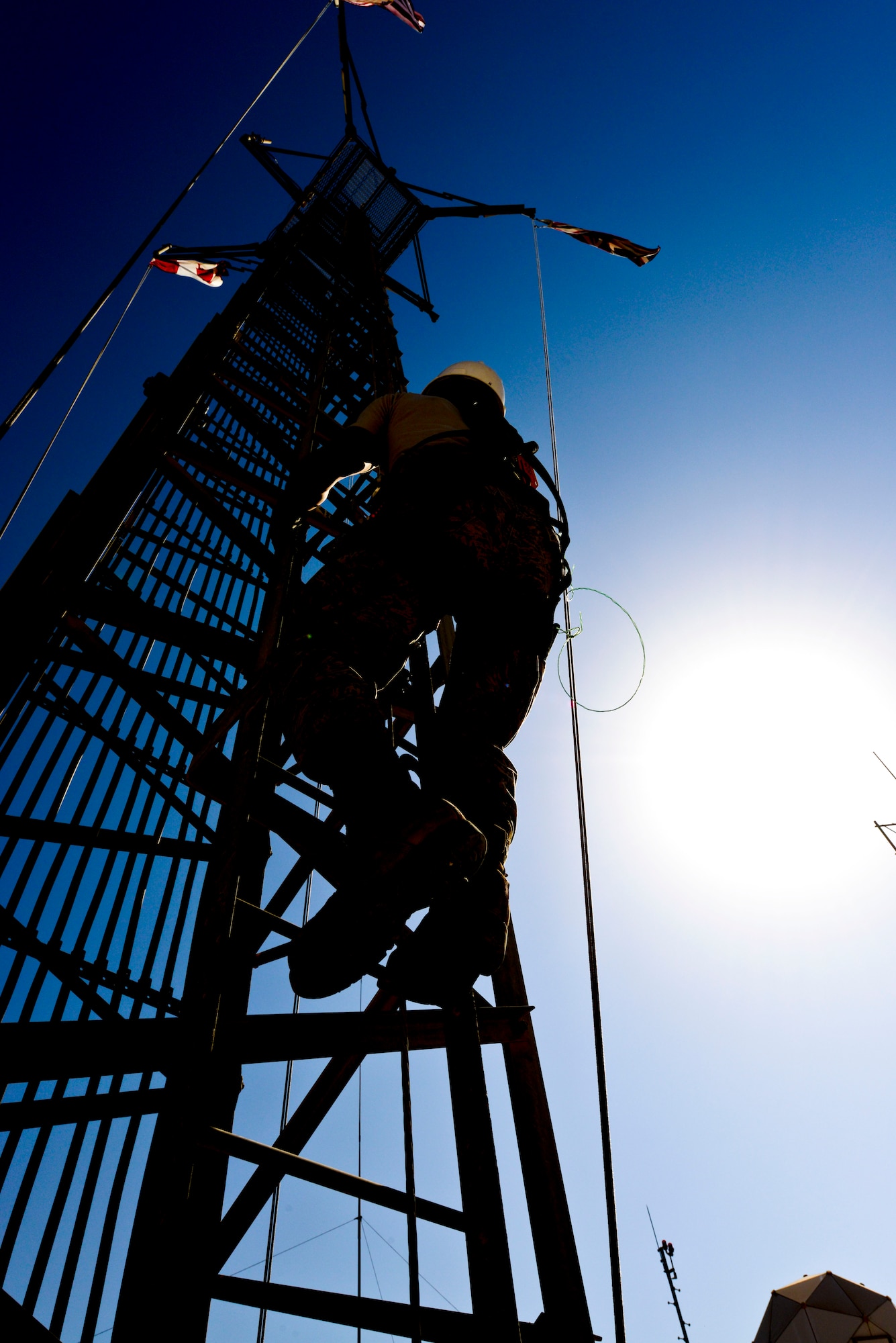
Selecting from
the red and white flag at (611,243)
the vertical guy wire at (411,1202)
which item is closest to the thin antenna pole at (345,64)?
the red and white flag at (611,243)

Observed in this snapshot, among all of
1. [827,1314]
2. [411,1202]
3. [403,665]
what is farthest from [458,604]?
[827,1314]

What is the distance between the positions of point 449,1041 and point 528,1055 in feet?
1.46

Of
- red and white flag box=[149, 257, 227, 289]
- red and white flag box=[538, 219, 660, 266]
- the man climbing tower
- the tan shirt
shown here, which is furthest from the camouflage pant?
red and white flag box=[149, 257, 227, 289]

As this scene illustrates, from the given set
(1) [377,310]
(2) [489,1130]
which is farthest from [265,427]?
(2) [489,1130]

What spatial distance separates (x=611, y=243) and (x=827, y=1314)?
25.3 m

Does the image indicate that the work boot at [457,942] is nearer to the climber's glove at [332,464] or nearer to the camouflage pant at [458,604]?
the camouflage pant at [458,604]

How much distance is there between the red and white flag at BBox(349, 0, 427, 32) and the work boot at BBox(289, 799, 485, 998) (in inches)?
389

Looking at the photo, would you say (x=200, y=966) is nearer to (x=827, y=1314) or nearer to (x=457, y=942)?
(x=457, y=942)

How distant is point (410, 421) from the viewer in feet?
9.01

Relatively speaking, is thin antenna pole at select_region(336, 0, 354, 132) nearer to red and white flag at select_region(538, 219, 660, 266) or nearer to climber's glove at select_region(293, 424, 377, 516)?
red and white flag at select_region(538, 219, 660, 266)

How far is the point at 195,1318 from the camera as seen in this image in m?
→ 1.32

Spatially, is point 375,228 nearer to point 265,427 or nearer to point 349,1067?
point 265,427

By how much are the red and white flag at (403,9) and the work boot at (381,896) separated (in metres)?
9.88

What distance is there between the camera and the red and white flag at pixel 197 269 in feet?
28.0
